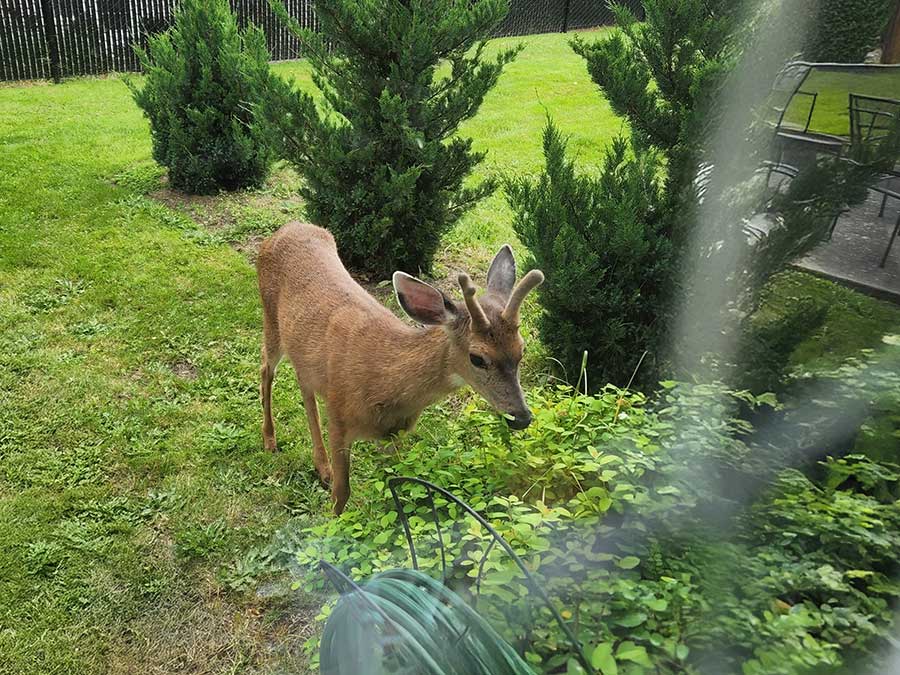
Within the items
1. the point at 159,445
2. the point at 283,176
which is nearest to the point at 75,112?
the point at 283,176

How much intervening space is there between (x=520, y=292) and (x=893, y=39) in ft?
5.36

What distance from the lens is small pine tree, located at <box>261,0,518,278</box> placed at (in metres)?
5.39

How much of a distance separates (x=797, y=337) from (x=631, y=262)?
8.19 feet

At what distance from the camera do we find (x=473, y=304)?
101 inches

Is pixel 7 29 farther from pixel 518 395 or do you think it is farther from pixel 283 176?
pixel 518 395

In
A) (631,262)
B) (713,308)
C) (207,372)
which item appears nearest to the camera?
(713,308)

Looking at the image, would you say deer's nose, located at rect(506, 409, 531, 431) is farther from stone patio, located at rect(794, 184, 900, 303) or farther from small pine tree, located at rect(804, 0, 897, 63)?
small pine tree, located at rect(804, 0, 897, 63)

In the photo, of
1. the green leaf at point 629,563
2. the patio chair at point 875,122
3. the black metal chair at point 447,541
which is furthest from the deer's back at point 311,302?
the patio chair at point 875,122

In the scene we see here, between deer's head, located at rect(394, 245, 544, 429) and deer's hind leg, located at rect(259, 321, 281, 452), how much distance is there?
4.93ft

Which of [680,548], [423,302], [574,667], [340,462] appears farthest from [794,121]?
[340,462]

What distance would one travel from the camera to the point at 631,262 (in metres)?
3.81

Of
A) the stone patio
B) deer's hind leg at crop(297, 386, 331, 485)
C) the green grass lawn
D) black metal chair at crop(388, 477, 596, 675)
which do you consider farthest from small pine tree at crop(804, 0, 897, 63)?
deer's hind leg at crop(297, 386, 331, 485)

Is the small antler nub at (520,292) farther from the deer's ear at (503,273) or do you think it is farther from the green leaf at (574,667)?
the green leaf at (574,667)

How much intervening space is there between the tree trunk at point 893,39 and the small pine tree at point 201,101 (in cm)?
694
